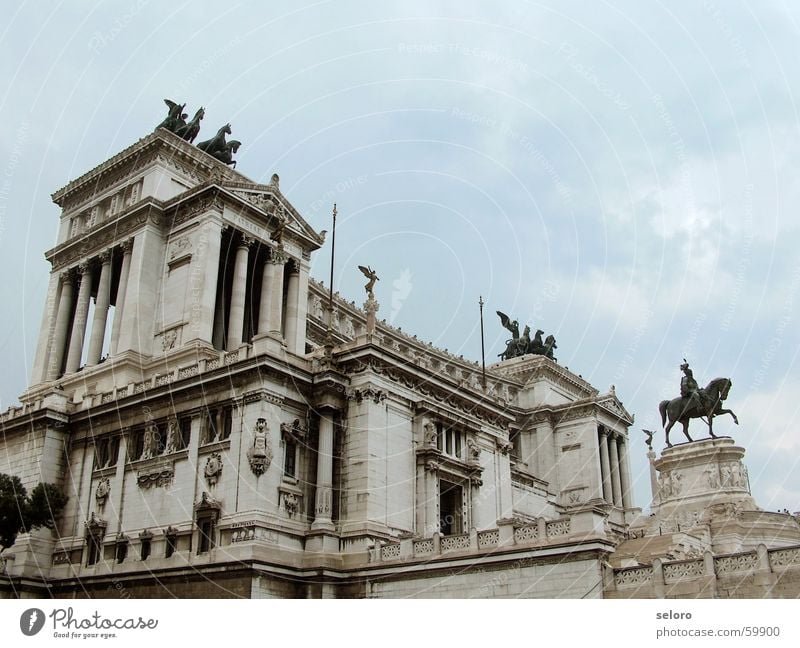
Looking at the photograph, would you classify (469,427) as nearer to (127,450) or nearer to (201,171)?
(127,450)

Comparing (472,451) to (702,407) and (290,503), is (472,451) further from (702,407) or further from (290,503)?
(702,407)

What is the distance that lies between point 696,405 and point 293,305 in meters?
27.9

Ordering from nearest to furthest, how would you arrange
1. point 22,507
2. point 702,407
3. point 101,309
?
point 22,507 < point 702,407 < point 101,309

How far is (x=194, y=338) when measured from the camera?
50.8m

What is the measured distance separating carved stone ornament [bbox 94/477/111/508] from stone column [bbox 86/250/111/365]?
15132 millimetres

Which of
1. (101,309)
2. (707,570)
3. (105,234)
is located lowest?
(707,570)

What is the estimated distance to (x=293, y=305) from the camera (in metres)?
59.1

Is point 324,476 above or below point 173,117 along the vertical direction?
below

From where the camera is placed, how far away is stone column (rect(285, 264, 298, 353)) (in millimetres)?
58419

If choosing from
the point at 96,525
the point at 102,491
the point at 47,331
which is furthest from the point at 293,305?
the point at 96,525

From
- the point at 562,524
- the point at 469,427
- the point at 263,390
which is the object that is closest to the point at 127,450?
the point at 263,390

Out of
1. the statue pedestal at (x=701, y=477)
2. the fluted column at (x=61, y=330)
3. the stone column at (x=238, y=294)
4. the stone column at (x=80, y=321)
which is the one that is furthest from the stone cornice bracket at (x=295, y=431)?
the fluted column at (x=61, y=330)

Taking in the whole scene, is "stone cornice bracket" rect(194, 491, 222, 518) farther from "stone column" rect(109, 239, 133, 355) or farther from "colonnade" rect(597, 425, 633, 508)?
"colonnade" rect(597, 425, 633, 508)
